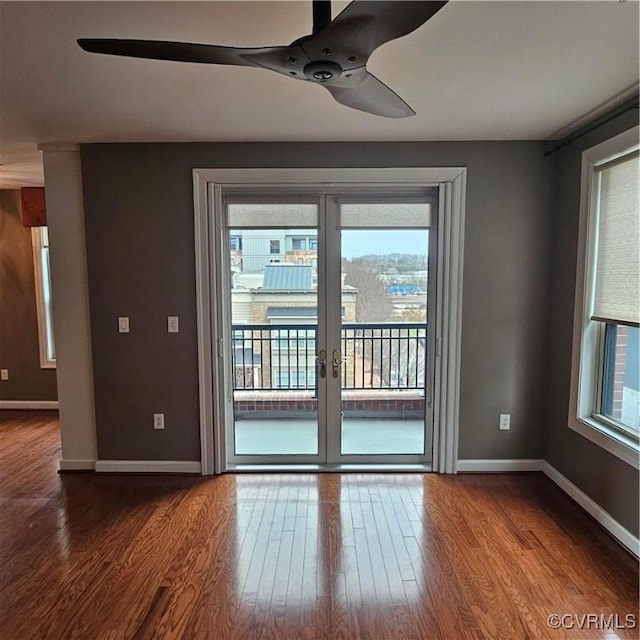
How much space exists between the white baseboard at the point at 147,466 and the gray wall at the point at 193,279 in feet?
0.15

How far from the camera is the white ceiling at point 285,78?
1540mm

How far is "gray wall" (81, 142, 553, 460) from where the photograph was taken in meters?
2.99

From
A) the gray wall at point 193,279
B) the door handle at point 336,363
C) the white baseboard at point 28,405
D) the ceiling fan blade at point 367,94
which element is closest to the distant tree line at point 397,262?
the gray wall at point 193,279

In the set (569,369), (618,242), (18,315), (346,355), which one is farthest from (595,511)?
(18,315)

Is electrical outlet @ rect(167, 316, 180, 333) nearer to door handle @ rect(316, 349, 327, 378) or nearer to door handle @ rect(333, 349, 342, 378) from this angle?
door handle @ rect(316, 349, 327, 378)

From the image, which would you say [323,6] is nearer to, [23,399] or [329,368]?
[329,368]

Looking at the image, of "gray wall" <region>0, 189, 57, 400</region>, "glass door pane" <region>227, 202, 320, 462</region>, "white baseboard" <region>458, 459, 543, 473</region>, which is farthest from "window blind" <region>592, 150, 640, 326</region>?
"gray wall" <region>0, 189, 57, 400</region>

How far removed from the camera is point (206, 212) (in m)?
3.03

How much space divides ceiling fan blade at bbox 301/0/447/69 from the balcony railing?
2.19m

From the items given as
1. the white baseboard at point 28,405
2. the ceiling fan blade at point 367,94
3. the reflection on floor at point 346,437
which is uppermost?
the ceiling fan blade at point 367,94

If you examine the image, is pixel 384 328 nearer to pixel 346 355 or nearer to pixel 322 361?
pixel 346 355

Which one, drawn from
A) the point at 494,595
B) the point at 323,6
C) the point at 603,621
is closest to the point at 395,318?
the point at 494,595

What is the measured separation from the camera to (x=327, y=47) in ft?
3.92

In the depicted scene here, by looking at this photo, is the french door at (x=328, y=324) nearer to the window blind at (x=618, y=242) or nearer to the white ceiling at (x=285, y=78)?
the white ceiling at (x=285, y=78)
